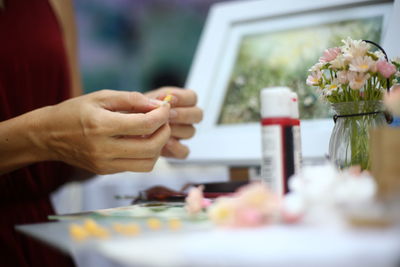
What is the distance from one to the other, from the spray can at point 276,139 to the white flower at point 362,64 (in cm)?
15

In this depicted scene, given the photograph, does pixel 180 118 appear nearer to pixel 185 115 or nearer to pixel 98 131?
pixel 185 115

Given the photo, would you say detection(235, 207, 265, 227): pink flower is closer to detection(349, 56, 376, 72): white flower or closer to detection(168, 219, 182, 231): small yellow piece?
detection(168, 219, 182, 231): small yellow piece

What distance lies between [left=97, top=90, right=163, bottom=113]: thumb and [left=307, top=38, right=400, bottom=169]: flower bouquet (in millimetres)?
222

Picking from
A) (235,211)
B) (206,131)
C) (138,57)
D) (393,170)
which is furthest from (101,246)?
(138,57)

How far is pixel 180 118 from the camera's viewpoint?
30.3 inches

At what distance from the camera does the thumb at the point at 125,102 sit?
22.3 inches

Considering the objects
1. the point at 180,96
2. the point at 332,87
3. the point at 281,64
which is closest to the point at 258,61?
the point at 281,64

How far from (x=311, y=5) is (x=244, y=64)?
18cm

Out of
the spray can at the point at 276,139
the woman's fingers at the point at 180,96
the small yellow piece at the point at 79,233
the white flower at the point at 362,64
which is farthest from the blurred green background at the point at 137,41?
the small yellow piece at the point at 79,233

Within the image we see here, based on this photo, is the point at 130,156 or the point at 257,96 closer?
the point at 130,156

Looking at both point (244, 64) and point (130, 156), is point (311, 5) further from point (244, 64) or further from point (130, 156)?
point (130, 156)

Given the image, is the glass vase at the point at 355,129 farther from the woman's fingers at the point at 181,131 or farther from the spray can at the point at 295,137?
the woman's fingers at the point at 181,131

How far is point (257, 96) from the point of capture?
1002 millimetres

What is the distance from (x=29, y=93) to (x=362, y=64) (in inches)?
23.3
